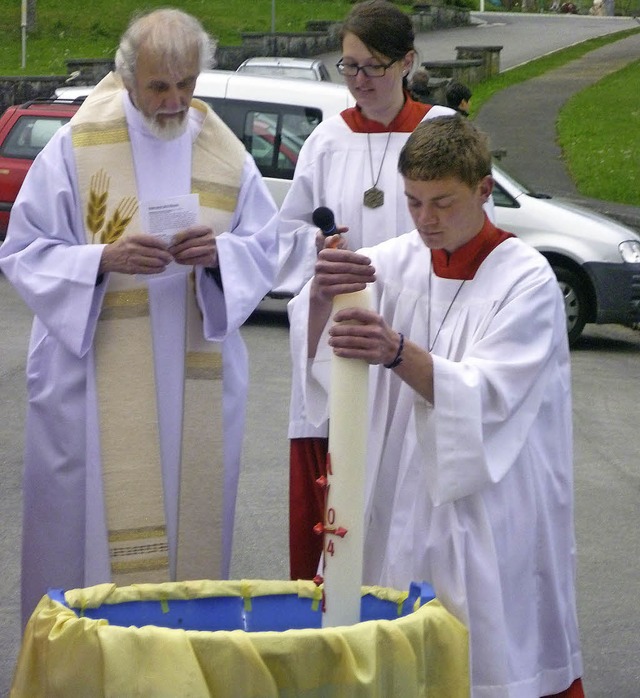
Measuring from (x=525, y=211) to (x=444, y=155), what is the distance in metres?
8.84

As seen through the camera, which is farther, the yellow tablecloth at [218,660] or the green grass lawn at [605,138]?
the green grass lawn at [605,138]

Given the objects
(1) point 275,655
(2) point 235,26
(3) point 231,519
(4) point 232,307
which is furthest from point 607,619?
(2) point 235,26

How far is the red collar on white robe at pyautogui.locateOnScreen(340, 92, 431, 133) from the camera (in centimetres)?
452

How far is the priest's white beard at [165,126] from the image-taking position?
4000mm

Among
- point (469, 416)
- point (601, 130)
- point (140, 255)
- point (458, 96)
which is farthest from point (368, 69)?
point (601, 130)

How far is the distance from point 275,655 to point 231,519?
1797 mm

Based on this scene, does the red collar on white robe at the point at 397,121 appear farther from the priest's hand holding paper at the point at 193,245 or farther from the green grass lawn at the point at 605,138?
the green grass lawn at the point at 605,138

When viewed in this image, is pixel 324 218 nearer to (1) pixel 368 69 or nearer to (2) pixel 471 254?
(2) pixel 471 254

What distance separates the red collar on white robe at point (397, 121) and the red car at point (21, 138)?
9475 millimetres

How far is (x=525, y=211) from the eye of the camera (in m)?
11.8

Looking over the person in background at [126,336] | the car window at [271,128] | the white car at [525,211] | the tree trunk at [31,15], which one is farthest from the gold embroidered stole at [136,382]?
the tree trunk at [31,15]

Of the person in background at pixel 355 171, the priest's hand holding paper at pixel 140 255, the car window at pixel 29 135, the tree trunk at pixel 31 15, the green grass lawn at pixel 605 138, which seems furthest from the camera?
the tree trunk at pixel 31 15

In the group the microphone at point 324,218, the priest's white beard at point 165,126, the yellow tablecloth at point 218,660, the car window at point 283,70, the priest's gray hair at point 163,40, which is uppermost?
the priest's gray hair at point 163,40


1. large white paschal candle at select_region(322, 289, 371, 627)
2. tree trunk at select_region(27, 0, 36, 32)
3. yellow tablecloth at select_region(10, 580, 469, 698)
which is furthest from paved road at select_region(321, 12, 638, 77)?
yellow tablecloth at select_region(10, 580, 469, 698)
